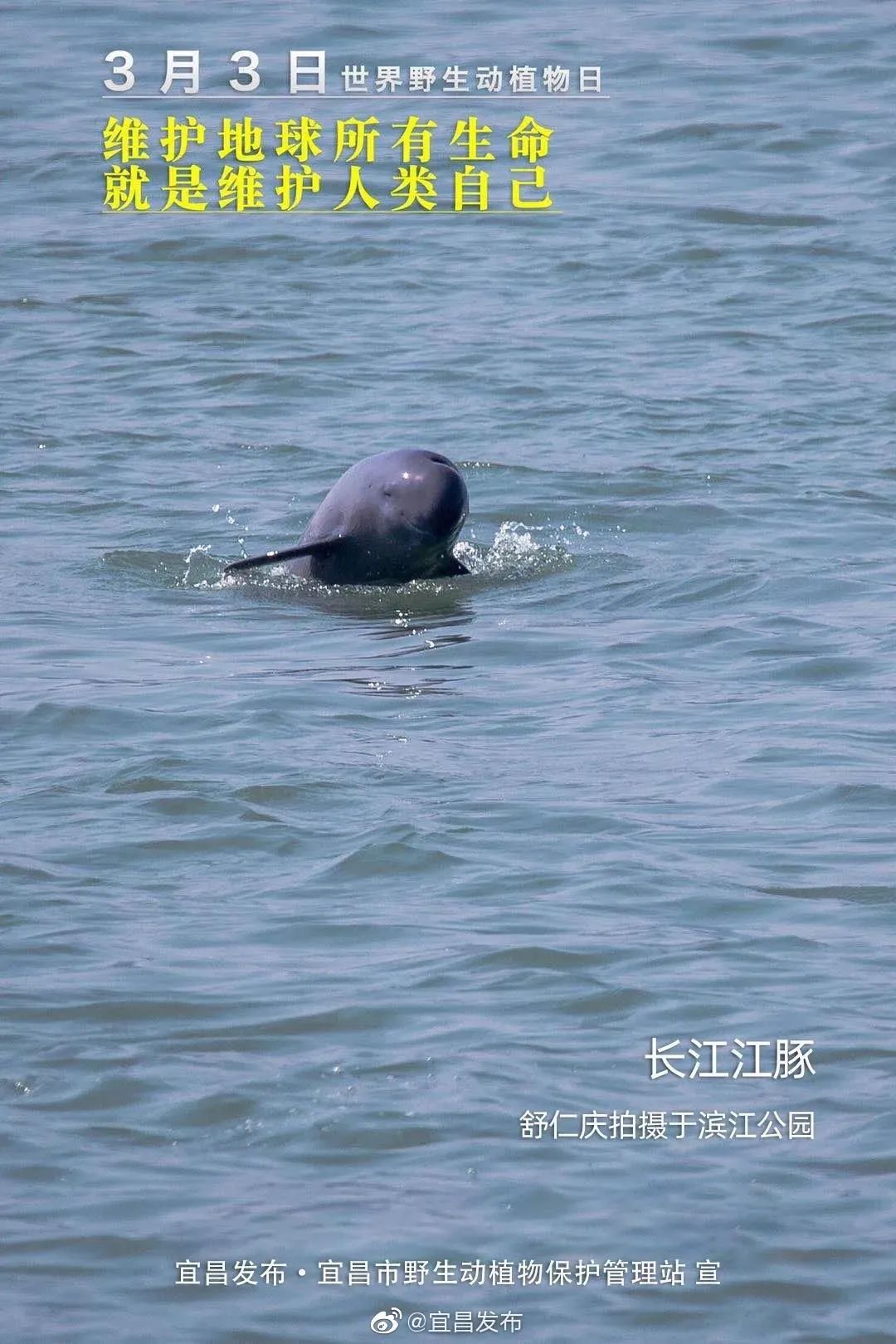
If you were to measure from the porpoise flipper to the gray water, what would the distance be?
0.96 ft

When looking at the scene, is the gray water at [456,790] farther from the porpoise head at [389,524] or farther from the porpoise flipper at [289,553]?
the porpoise flipper at [289,553]

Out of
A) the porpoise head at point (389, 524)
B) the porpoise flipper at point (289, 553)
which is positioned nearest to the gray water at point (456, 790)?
the porpoise head at point (389, 524)

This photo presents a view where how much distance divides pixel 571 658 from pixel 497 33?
20.8 metres

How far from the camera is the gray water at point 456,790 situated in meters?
6.23

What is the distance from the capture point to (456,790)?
9.55 meters

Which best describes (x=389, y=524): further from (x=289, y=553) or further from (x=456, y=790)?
(x=456, y=790)

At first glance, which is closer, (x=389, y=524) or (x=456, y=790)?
(x=456, y=790)

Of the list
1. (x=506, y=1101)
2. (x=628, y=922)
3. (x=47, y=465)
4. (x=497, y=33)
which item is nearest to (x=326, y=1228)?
(x=506, y=1101)

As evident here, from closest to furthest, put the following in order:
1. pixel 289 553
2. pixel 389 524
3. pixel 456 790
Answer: pixel 456 790 → pixel 289 553 → pixel 389 524

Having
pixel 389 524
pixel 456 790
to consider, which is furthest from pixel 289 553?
pixel 456 790

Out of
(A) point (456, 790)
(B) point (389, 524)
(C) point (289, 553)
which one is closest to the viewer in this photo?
Answer: (A) point (456, 790)

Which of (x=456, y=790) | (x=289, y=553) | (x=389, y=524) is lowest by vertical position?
(x=456, y=790)

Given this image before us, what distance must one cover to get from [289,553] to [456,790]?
3827mm

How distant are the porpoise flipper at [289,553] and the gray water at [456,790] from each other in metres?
0.29
